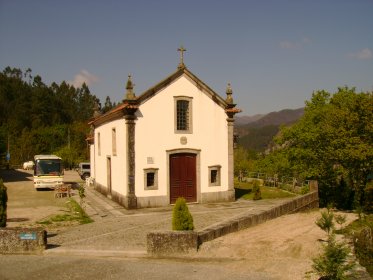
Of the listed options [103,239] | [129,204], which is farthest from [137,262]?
[129,204]

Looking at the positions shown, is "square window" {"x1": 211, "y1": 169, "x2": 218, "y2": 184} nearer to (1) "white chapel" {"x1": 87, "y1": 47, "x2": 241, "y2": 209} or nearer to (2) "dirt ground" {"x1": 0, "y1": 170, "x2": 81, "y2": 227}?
(1) "white chapel" {"x1": 87, "y1": 47, "x2": 241, "y2": 209}

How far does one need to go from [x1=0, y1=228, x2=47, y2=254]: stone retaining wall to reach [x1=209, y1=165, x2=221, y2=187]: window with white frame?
12.9 metres

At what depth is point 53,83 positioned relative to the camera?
13500 cm

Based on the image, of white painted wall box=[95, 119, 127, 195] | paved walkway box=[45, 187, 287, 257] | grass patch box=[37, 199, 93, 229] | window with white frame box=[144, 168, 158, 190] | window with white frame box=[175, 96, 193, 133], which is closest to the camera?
paved walkway box=[45, 187, 287, 257]

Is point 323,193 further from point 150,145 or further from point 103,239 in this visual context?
point 103,239

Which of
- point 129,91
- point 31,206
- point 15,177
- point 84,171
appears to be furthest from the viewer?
point 15,177

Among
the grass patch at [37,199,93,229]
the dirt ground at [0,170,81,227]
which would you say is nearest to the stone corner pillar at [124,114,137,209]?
the grass patch at [37,199,93,229]

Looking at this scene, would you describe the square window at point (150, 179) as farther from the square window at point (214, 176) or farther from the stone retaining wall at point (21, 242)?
the stone retaining wall at point (21, 242)

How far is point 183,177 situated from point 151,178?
198 centimetres

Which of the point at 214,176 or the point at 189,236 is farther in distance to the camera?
the point at 214,176

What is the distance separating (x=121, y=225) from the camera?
666 inches

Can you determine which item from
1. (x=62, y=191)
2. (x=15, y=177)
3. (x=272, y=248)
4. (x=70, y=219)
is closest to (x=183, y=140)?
(x=70, y=219)

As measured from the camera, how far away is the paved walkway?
1280 centimetres

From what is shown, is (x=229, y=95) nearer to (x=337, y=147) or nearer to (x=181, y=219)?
(x=337, y=147)
